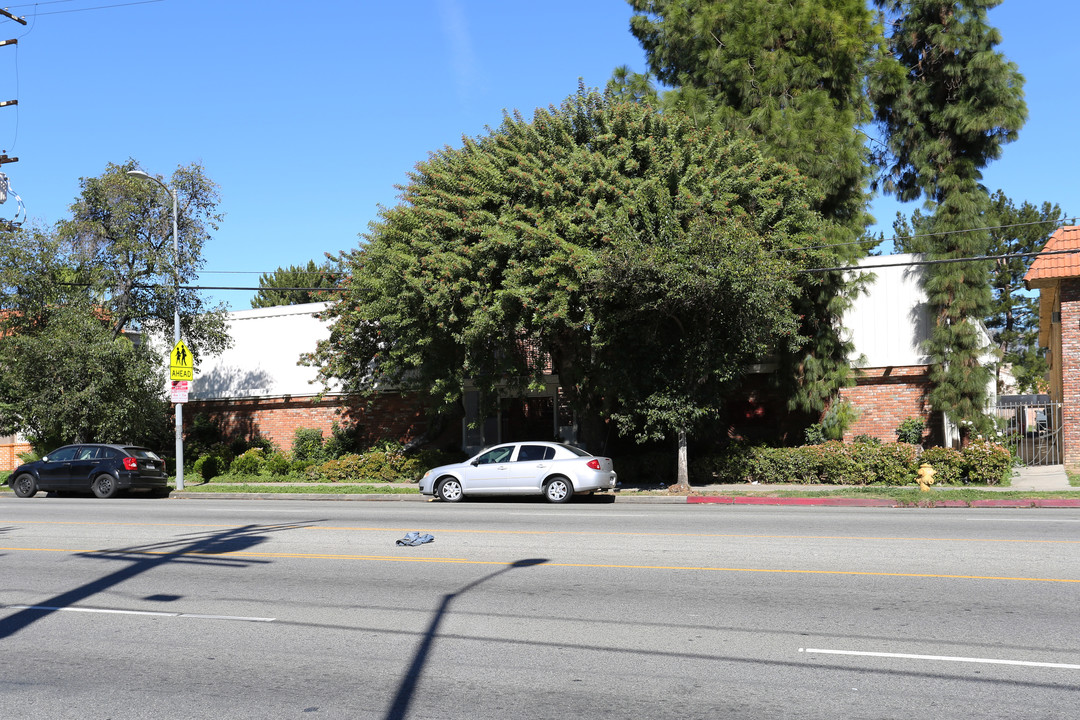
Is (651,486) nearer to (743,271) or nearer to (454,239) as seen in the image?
(743,271)

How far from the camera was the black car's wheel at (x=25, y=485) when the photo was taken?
24.2 meters

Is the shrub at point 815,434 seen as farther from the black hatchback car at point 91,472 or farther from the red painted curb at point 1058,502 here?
Answer: the black hatchback car at point 91,472

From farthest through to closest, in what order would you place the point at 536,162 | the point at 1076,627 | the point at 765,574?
the point at 536,162
the point at 765,574
the point at 1076,627

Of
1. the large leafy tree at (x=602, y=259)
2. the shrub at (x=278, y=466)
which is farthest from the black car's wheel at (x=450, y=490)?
the shrub at (x=278, y=466)

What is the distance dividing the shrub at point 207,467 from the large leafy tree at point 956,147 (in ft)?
72.4

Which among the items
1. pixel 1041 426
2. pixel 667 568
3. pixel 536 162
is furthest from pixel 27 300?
pixel 1041 426

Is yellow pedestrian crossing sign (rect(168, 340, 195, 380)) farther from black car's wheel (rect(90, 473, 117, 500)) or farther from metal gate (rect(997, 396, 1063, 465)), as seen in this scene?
metal gate (rect(997, 396, 1063, 465))

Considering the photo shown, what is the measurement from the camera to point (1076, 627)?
22.6 feet

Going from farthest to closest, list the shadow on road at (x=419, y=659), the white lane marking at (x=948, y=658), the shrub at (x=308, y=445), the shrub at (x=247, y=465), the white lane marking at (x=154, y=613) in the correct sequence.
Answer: the shrub at (x=308, y=445) → the shrub at (x=247, y=465) → the white lane marking at (x=154, y=613) → the white lane marking at (x=948, y=658) → the shadow on road at (x=419, y=659)

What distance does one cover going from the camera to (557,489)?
1969 centimetres

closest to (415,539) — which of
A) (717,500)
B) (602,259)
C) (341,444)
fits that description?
(602,259)

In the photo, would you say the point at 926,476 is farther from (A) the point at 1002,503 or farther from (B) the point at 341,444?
(B) the point at 341,444

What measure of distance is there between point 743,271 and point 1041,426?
22558 mm

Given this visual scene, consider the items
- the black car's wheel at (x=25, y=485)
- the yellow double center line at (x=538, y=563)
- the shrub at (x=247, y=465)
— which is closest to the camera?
the yellow double center line at (x=538, y=563)
